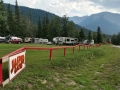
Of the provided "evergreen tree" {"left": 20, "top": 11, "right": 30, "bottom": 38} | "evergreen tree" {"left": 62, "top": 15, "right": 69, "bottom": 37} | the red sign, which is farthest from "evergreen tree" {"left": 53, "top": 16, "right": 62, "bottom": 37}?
the red sign

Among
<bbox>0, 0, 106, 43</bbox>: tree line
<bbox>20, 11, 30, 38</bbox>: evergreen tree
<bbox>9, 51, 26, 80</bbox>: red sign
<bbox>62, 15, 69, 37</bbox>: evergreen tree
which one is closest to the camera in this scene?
<bbox>9, 51, 26, 80</bbox>: red sign

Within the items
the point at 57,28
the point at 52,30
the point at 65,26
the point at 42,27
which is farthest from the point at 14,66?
the point at 42,27

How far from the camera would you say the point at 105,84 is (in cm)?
995

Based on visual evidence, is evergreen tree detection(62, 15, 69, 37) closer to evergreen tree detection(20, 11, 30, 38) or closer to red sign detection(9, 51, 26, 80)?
evergreen tree detection(20, 11, 30, 38)

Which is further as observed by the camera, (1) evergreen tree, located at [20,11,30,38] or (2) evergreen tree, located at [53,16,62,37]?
(2) evergreen tree, located at [53,16,62,37]

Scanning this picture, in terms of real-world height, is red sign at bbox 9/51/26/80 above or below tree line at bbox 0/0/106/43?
below

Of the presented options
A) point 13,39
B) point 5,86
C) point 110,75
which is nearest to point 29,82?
point 5,86

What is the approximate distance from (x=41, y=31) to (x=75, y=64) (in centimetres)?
9504

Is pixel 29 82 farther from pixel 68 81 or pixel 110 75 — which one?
pixel 110 75

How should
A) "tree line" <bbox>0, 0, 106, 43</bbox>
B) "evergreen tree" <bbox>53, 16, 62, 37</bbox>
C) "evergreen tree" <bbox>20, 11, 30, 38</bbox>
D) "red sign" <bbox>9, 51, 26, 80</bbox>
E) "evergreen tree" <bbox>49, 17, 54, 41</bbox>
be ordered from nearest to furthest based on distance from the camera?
"red sign" <bbox>9, 51, 26, 80</bbox>
"tree line" <bbox>0, 0, 106, 43</bbox>
"evergreen tree" <bbox>20, 11, 30, 38</bbox>
"evergreen tree" <bbox>53, 16, 62, 37</bbox>
"evergreen tree" <bbox>49, 17, 54, 41</bbox>

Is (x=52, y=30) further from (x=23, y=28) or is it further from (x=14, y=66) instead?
(x=14, y=66)

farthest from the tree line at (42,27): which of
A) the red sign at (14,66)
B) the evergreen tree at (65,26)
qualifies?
the red sign at (14,66)

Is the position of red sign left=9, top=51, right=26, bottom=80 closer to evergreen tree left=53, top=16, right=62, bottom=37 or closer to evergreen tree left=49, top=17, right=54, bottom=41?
evergreen tree left=53, top=16, right=62, bottom=37

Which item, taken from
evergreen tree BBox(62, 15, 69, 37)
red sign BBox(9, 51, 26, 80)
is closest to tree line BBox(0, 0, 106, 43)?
evergreen tree BBox(62, 15, 69, 37)
